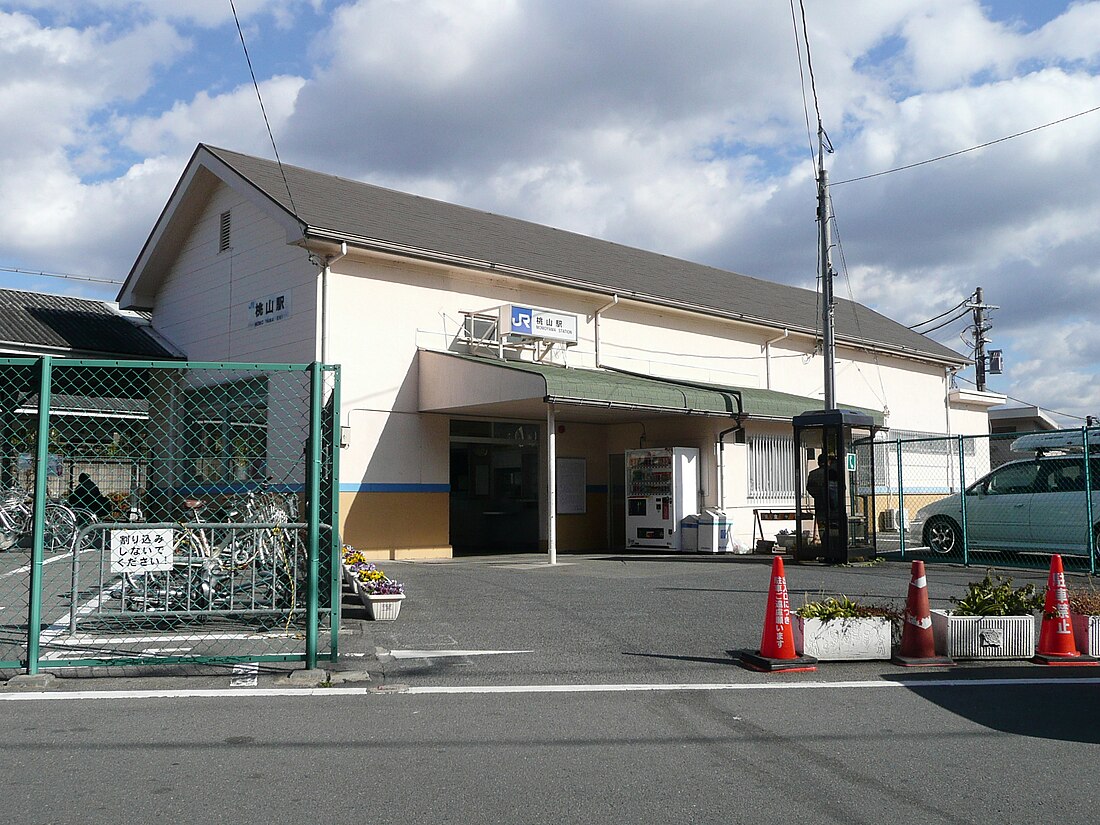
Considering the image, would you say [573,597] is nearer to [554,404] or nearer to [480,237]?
[554,404]

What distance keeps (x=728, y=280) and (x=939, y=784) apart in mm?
25797

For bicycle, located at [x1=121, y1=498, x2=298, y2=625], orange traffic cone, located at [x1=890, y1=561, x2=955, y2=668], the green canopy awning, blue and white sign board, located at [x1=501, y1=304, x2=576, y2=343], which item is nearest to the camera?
orange traffic cone, located at [x1=890, y1=561, x2=955, y2=668]

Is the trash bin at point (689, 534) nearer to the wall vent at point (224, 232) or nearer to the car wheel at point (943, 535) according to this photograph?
the car wheel at point (943, 535)

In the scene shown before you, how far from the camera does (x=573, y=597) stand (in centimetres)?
1195

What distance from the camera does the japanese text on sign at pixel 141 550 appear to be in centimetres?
749

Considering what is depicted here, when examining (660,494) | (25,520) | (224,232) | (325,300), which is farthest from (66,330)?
(660,494)

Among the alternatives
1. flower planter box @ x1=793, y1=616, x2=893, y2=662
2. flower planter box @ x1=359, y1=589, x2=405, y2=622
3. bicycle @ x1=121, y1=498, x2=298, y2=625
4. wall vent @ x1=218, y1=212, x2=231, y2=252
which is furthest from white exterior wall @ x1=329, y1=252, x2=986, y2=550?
flower planter box @ x1=793, y1=616, x2=893, y2=662

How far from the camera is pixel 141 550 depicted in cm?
759

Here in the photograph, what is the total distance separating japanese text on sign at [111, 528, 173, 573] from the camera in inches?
295

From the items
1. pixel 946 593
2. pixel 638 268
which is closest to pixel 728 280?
pixel 638 268

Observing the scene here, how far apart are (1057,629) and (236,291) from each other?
1623 centimetres

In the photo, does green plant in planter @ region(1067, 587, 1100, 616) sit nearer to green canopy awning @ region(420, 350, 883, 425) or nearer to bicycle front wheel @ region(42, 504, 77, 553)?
green canopy awning @ region(420, 350, 883, 425)

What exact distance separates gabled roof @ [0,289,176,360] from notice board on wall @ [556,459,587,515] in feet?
28.9

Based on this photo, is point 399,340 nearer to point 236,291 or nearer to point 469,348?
point 469,348
